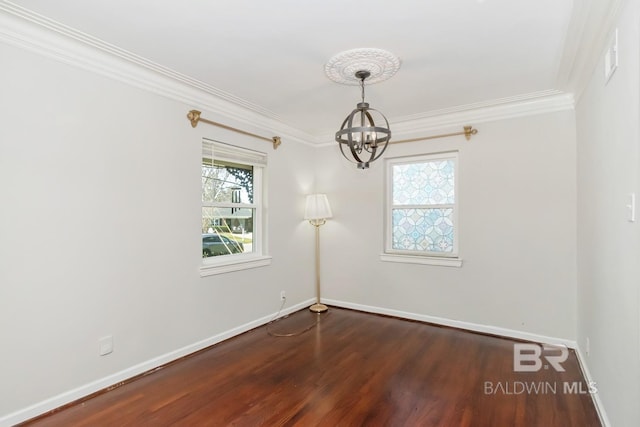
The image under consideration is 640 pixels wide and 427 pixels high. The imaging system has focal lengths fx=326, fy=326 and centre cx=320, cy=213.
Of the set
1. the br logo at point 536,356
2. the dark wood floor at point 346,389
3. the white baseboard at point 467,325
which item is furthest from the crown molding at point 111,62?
the br logo at point 536,356

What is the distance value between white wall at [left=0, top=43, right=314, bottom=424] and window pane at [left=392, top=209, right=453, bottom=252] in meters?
2.20

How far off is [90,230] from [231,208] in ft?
4.67

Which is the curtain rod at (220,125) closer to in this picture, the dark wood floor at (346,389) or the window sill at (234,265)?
the window sill at (234,265)

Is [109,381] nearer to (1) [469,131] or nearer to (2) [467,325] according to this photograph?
(2) [467,325]

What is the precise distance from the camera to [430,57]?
2451 mm

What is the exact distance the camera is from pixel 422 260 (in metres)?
3.88

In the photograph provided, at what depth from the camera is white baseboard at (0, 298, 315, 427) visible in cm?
201

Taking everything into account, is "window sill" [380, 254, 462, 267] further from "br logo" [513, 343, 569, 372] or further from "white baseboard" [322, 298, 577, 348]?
"br logo" [513, 343, 569, 372]

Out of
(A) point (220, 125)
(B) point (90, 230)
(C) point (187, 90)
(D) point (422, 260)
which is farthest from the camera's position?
(D) point (422, 260)

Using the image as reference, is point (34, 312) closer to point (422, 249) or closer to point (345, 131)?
point (345, 131)

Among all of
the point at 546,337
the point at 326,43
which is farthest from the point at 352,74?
the point at 546,337

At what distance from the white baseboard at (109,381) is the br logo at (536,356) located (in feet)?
8.64

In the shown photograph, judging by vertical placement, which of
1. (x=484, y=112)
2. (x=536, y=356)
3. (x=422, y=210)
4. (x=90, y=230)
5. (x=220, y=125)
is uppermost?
(x=484, y=112)

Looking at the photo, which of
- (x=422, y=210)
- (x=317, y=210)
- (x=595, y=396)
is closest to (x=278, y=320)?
(x=317, y=210)
